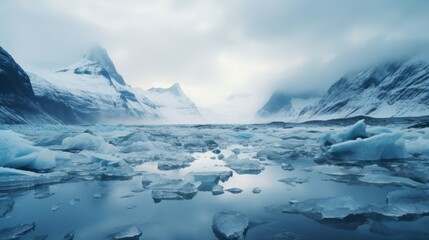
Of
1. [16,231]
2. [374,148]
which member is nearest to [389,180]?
[374,148]

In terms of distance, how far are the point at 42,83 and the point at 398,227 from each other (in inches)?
4258

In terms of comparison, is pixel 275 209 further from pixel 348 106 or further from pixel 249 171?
pixel 348 106

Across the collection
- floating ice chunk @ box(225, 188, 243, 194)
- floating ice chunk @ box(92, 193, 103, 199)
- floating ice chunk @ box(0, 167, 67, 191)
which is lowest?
floating ice chunk @ box(92, 193, 103, 199)

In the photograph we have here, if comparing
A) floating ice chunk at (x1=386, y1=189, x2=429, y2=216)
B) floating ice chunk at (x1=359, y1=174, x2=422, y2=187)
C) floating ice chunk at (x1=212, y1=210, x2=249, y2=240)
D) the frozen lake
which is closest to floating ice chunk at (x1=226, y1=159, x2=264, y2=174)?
the frozen lake

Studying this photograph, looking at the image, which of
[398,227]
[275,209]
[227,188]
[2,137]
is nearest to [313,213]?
[275,209]

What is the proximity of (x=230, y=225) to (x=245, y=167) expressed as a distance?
12.1 feet

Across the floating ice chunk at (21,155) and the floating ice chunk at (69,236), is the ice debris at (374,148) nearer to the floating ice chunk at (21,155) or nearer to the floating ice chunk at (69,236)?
the floating ice chunk at (69,236)

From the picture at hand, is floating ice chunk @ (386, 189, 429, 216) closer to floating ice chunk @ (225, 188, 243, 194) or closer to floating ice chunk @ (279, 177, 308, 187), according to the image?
floating ice chunk @ (279, 177, 308, 187)

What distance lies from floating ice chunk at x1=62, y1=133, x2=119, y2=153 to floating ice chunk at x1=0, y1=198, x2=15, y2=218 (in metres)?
5.48

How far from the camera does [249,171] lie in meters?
6.14

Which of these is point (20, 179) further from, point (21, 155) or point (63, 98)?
point (63, 98)

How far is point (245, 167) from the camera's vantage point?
6.36 metres

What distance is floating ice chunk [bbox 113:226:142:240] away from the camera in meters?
2.57

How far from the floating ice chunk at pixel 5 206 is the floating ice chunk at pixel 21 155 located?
93.5 inches
